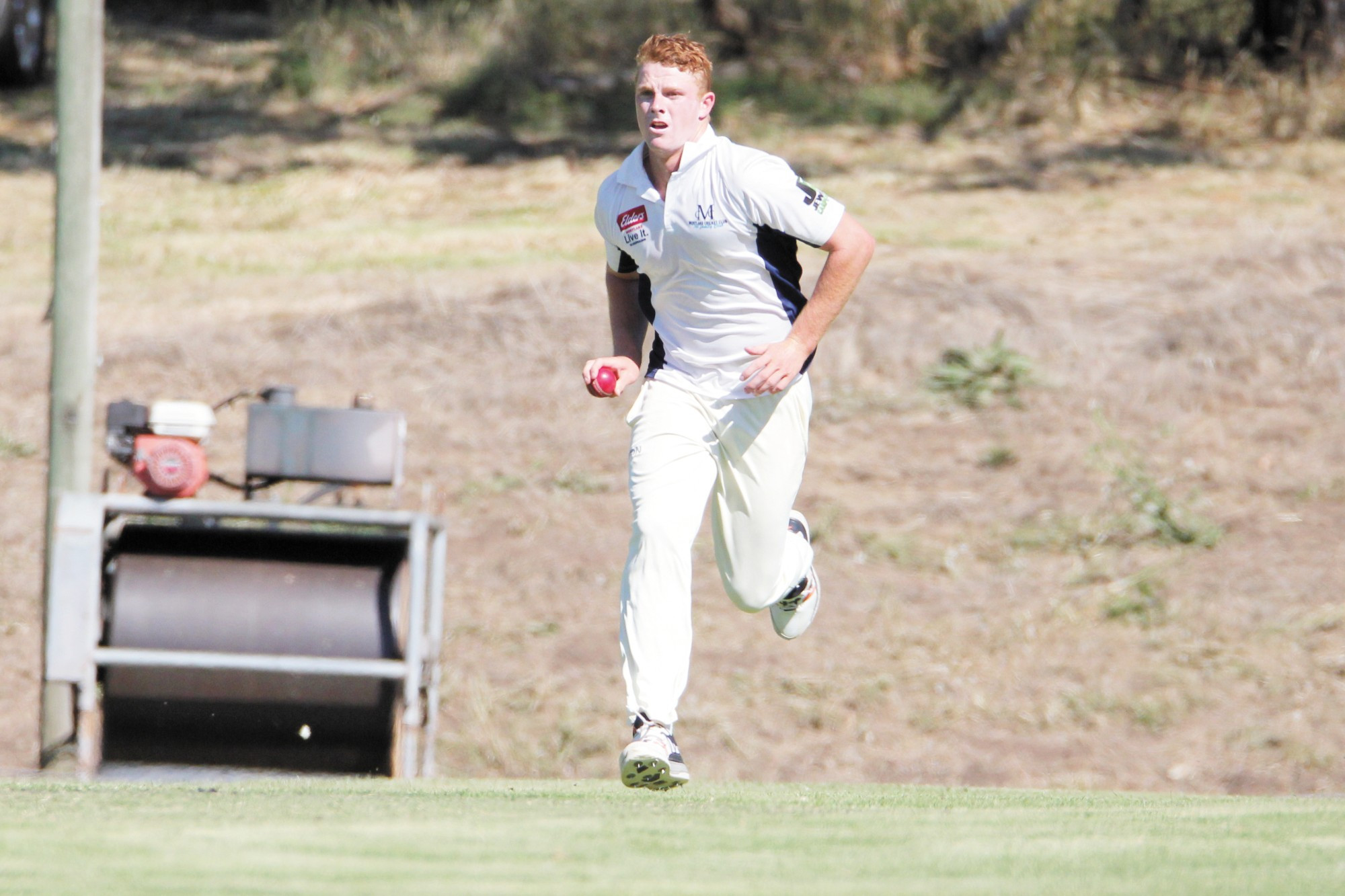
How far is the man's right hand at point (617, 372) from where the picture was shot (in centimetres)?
529

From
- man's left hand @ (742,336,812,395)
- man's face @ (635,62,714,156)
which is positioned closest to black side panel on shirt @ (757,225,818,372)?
man's left hand @ (742,336,812,395)

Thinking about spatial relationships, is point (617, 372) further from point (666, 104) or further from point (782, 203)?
point (666, 104)

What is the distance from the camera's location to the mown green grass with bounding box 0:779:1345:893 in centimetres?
370

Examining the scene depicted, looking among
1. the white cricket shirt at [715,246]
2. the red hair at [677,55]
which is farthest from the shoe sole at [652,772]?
the red hair at [677,55]

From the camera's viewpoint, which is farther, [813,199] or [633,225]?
[633,225]

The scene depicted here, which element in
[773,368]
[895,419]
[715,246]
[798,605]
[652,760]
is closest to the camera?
[652,760]

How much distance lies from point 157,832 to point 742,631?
6.50 meters

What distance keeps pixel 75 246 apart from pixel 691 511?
175 inches

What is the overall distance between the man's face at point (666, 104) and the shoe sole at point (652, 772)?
1.80 metres

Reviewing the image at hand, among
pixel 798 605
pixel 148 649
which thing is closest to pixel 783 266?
pixel 798 605

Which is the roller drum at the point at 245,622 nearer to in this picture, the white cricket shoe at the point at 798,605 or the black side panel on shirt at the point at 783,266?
the white cricket shoe at the point at 798,605

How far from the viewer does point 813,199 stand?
5.34 metres

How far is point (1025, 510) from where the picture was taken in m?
11.4

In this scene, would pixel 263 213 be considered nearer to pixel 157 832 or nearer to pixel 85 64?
pixel 85 64
